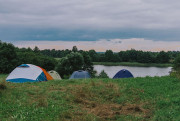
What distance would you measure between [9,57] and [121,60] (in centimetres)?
6723

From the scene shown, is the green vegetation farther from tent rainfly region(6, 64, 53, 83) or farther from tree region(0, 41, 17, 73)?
tent rainfly region(6, 64, 53, 83)

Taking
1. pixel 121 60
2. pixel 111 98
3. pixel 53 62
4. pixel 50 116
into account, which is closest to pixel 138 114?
pixel 111 98

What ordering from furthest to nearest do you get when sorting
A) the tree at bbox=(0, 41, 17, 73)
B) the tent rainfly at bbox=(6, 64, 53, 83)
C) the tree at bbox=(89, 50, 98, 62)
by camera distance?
the tree at bbox=(89, 50, 98, 62) < the tree at bbox=(0, 41, 17, 73) < the tent rainfly at bbox=(6, 64, 53, 83)

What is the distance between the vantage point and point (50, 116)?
19.7 feet

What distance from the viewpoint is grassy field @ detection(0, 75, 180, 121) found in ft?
19.9

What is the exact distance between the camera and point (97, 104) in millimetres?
7672

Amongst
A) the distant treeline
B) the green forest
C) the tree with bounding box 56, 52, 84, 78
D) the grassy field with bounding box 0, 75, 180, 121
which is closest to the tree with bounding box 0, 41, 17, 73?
the green forest

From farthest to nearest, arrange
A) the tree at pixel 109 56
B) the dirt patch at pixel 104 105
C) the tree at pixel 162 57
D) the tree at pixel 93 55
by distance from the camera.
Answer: the tree at pixel 93 55
the tree at pixel 109 56
the tree at pixel 162 57
the dirt patch at pixel 104 105

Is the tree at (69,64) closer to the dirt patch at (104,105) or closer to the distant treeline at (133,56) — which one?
the distant treeline at (133,56)

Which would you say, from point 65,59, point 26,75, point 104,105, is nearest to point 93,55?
point 65,59

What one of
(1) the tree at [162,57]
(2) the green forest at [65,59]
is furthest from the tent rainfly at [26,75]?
(1) the tree at [162,57]

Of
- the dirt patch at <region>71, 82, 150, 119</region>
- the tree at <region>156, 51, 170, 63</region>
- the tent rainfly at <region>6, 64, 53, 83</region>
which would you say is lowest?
the dirt patch at <region>71, 82, 150, 119</region>

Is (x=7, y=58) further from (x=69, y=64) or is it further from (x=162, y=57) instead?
(x=162, y=57)

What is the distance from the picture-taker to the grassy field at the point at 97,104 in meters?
6.08
